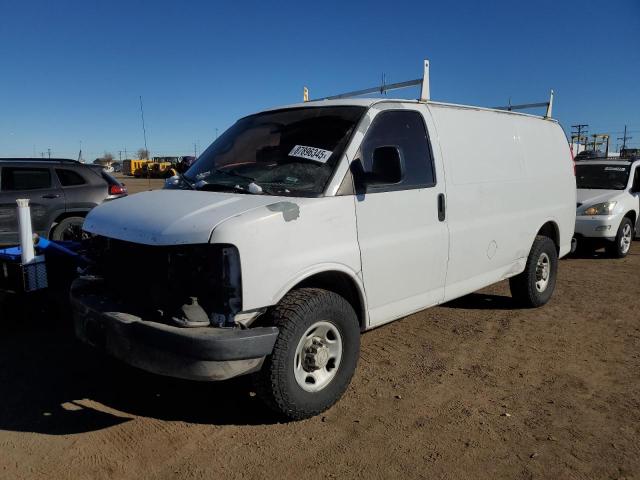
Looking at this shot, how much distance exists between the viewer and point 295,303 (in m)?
3.23

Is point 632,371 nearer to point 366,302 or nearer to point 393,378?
point 393,378

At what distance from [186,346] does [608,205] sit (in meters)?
8.78

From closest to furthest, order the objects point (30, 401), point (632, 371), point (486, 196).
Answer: point (30, 401)
point (632, 371)
point (486, 196)

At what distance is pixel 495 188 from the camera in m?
4.91

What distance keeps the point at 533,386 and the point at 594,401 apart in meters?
0.42

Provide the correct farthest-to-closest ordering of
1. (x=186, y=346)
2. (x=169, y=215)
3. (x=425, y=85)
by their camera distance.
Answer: (x=425, y=85) → (x=169, y=215) → (x=186, y=346)

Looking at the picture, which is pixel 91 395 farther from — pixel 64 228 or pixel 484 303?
pixel 64 228

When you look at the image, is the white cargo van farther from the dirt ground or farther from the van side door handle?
the dirt ground

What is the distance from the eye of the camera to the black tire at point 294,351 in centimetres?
316

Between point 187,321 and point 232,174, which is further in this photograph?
point 232,174

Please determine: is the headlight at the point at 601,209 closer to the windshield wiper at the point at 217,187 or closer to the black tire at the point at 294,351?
the black tire at the point at 294,351

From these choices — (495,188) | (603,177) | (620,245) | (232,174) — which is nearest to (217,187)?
(232,174)

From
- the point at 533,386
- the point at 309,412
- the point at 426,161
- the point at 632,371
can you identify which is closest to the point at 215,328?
the point at 309,412

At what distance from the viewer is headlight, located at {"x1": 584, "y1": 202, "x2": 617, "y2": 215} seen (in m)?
9.27
